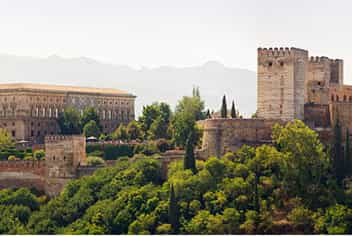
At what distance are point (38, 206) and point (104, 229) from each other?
25.8ft

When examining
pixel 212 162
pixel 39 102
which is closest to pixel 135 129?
pixel 39 102

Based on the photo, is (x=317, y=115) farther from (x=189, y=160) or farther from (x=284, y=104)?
(x=189, y=160)

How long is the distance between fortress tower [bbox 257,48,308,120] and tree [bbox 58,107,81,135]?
26.0 m

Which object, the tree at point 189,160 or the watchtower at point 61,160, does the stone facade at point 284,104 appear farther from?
the watchtower at point 61,160

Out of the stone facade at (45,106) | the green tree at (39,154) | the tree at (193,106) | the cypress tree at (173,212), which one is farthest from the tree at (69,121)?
the cypress tree at (173,212)

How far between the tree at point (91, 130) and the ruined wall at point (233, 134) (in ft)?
75.8

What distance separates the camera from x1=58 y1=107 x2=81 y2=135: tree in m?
86.2

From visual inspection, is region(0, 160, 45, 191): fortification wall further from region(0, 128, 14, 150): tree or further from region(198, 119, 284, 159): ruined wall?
region(198, 119, 284, 159): ruined wall

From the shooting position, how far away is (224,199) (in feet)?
175

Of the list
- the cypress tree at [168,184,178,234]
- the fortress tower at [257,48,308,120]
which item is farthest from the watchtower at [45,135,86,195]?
the cypress tree at [168,184,178,234]

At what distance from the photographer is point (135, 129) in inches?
3100

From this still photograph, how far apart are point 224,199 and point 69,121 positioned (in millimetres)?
36410

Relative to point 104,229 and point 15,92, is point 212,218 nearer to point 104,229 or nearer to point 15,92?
point 104,229

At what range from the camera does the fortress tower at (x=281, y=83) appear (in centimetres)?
6088
